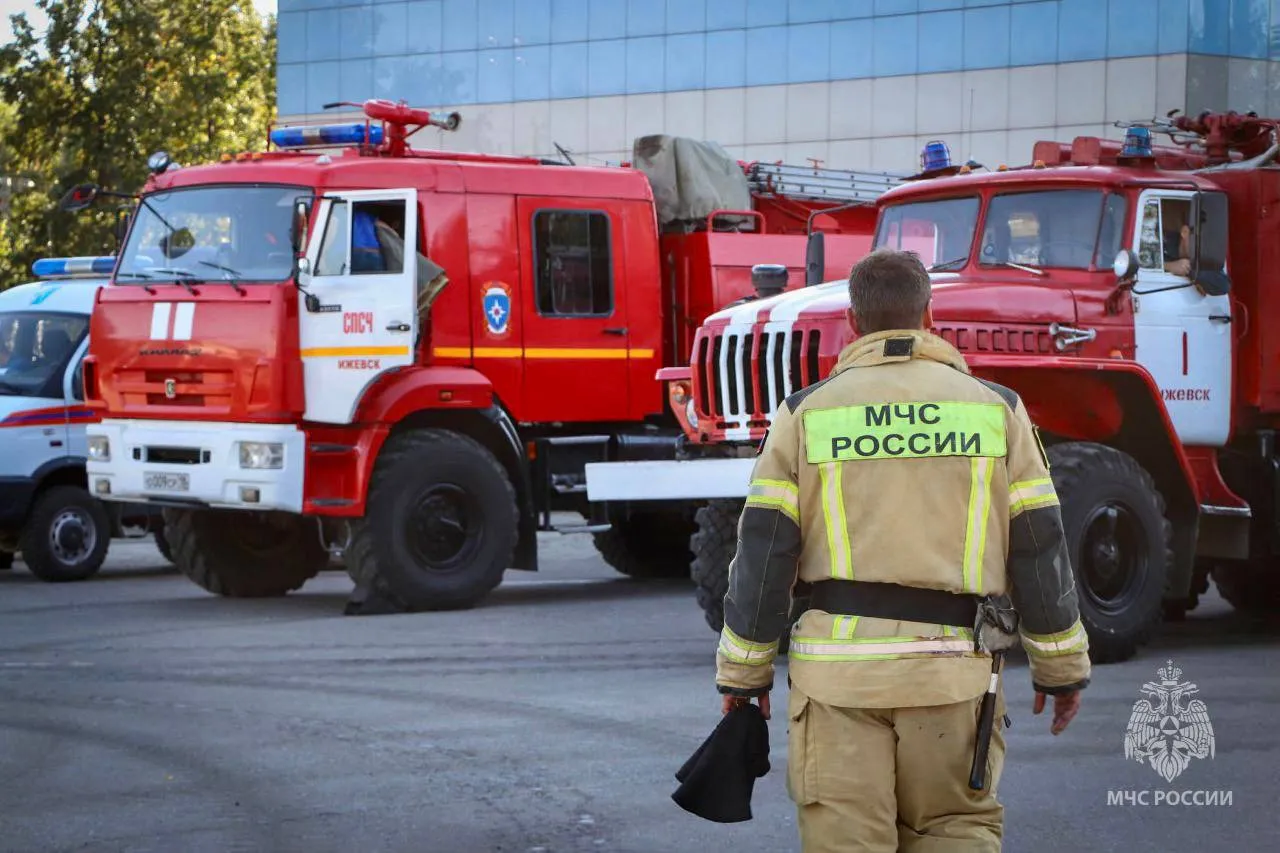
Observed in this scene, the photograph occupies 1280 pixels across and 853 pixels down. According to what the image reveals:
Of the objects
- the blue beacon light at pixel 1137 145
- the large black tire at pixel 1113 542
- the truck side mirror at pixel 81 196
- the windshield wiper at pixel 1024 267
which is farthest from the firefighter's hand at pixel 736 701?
the truck side mirror at pixel 81 196

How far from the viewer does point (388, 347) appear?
13.0m

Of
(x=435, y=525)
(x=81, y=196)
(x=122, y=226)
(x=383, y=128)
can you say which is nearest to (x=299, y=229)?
(x=383, y=128)

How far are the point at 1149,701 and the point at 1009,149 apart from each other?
2910 cm

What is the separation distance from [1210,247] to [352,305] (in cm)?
533

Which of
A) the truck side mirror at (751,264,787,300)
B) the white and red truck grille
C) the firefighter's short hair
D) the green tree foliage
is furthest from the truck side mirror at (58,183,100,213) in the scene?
the green tree foliage

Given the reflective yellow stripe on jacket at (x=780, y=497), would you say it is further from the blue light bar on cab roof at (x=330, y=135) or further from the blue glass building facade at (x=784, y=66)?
the blue glass building facade at (x=784, y=66)

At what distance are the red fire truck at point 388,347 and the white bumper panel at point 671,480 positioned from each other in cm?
176

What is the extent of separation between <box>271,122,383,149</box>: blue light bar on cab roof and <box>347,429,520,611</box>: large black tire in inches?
85.1

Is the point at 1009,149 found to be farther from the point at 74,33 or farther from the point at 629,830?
the point at 629,830

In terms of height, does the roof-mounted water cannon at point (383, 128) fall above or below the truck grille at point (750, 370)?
above

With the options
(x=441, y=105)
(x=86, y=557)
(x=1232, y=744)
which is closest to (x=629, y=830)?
(x=1232, y=744)

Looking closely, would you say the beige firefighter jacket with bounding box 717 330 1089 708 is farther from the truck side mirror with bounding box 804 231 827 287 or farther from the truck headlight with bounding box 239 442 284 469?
the truck headlight with bounding box 239 442 284 469

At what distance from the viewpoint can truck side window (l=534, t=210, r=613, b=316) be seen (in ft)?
46.2

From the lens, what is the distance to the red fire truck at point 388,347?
12.9m
